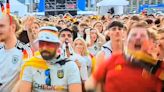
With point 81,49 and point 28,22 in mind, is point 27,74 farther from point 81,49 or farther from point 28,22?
point 28,22

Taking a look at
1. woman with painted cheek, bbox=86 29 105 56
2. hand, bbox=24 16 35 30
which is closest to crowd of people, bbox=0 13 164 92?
woman with painted cheek, bbox=86 29 105 56

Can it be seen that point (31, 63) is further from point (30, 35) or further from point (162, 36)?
point (30, 35)

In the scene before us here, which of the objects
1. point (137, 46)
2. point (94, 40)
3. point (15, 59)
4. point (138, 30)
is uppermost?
point (138, 30)

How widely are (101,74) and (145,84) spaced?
20.1 inches

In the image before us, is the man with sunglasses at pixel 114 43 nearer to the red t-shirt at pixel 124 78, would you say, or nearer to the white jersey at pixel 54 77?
the white jersey at pixel 54 77

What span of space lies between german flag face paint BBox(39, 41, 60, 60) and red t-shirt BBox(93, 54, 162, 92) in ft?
2.22

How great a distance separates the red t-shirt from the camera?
4.52 m

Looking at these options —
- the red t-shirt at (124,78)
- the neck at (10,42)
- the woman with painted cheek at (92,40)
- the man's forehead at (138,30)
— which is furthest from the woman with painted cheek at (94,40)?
the man's forehead at (138,30)

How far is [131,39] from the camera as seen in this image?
4613 mm

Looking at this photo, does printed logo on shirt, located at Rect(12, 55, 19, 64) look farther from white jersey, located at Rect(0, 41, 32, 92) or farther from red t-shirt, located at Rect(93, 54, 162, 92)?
red t-shirt, located at Rect(93, 54, 162, 92)

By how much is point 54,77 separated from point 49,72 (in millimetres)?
73

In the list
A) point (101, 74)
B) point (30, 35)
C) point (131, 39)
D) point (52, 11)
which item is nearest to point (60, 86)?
point (101, 74)

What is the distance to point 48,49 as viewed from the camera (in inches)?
213

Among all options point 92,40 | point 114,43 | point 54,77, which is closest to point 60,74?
point 54,77
